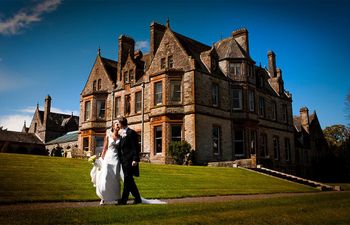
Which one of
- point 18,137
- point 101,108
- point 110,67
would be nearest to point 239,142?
point 101,108

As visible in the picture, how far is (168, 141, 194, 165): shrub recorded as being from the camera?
2659cm

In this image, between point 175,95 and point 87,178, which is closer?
point 87,178

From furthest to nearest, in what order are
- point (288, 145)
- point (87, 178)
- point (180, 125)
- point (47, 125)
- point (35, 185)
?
point (47, 125) → point (288, 145) → point (180, 125) → point (87, 178) → point (35, 185)

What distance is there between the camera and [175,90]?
95.9ft

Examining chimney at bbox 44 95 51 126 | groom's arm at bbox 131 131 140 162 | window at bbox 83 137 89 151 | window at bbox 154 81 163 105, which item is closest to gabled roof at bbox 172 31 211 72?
window at bbox 154 81 163 105

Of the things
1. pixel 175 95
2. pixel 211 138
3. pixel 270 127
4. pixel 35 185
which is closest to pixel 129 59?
pixel 175 95

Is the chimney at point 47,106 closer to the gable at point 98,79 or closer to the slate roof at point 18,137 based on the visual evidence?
the slate roof at point 18,137

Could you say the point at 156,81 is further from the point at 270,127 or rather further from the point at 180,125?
the point at 270,127

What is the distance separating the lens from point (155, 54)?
31828 millimetres

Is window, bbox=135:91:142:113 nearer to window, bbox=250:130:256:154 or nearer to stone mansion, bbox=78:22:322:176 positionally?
stone mansion, bbox=78:22:322:176

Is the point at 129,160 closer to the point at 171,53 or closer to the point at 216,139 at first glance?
the point at 216,139

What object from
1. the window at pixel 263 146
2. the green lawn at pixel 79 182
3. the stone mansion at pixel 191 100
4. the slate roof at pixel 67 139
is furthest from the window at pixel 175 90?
the slate roof at pixel 67 139

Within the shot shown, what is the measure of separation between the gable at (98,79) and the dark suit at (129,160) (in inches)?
1082

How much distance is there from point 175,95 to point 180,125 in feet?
8.73
